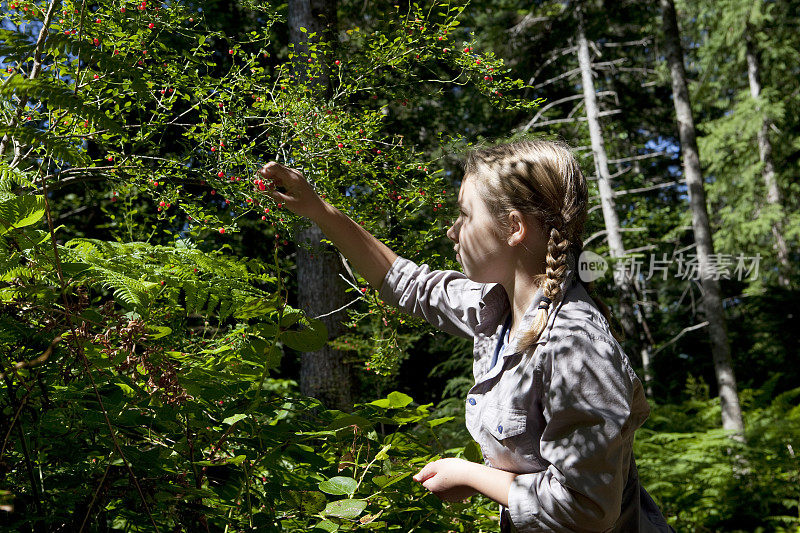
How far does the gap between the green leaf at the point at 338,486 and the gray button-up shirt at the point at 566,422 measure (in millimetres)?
306

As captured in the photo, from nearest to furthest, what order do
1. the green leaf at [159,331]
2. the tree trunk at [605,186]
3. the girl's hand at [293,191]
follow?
the green leaf at [159,331] < the girl's hand at [293,191] < the tree trunk at [605,186]

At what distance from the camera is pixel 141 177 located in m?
2.97

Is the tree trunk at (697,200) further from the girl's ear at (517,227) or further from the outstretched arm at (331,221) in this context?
the girl's ear at (517,227)

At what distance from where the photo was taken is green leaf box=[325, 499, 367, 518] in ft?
3.74

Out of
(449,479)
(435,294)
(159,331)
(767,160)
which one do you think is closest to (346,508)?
(449,479)

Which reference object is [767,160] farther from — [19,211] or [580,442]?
[19,211]

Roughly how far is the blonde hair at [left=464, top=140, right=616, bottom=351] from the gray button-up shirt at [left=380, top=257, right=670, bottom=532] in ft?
0.25

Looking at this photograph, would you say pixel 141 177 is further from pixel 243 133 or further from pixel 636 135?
pixel 636 135

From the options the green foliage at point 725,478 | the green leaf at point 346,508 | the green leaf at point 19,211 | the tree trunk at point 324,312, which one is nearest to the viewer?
the green leaf at point 346,508

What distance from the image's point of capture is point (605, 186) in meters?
9.51

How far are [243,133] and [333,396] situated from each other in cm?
175

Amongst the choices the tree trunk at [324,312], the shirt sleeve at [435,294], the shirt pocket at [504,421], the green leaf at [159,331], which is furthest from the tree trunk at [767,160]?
the green leaf at [159,331]

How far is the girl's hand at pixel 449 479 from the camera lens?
52.6 inches

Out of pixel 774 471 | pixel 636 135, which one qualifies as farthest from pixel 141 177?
pixel 636 135
